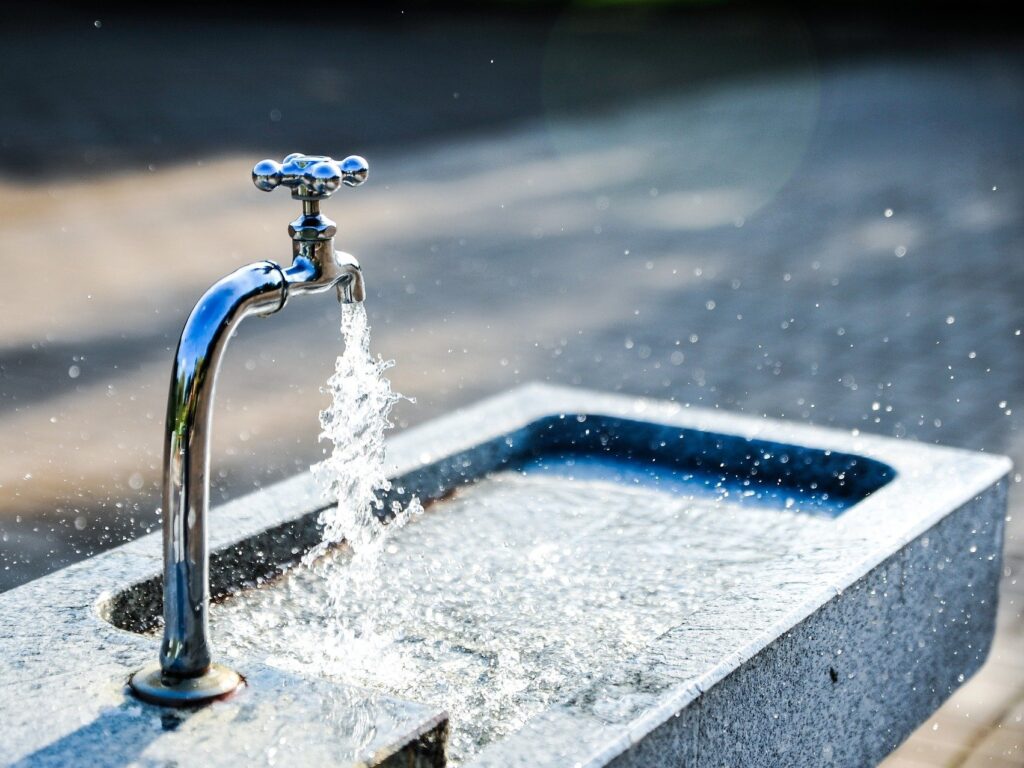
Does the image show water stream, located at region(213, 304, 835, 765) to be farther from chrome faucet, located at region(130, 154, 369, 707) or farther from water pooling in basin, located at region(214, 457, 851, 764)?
chrome faucet, located at region(130, 154, 369, 707)

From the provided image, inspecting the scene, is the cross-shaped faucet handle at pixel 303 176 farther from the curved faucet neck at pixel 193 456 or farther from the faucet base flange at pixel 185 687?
the faucet base flange at pixel 185 687

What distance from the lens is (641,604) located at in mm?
2717

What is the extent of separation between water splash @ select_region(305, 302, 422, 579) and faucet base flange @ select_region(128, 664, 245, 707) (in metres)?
0.62

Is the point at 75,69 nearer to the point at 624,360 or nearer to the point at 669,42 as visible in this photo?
the point at 669,42

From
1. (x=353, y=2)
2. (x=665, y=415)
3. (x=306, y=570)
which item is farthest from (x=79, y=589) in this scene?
(x=353, y=2)

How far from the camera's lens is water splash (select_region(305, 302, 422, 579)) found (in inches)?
97.6

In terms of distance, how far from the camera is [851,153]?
40.7ft

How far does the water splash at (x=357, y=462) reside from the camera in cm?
248

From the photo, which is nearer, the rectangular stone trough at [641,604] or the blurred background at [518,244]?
the rectangular stone trough at [641,604]

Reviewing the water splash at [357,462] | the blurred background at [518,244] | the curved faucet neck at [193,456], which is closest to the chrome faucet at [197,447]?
the curved faucet neck at [193,456]

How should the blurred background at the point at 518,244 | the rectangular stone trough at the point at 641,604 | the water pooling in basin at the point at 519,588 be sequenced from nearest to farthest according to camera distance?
the rectangular stone trough at the point at 641,604 < the water pooling in basin at the point at 519,588 < the blurred background at the point at 518,244

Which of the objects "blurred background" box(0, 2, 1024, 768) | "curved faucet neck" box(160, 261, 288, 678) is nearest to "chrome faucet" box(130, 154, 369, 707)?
"curved faucet neck" box(160, 261, 288, 678)

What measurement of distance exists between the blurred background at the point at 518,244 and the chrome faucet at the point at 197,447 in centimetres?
192

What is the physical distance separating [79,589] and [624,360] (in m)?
4.43
